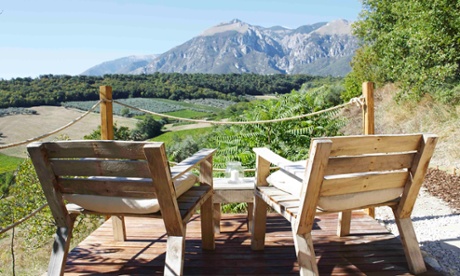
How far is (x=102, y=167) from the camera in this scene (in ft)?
6.84

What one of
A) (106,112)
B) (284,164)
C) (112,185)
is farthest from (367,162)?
(106,112)

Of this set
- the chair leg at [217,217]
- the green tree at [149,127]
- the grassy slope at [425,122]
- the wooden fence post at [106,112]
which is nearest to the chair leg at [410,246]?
the chair leg at [217,217]

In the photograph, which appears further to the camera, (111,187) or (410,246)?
(410,246)

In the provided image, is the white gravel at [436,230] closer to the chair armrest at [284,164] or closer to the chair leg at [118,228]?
the chair armrest at [284,164]

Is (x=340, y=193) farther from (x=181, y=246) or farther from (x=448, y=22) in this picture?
(x=448, y=22)

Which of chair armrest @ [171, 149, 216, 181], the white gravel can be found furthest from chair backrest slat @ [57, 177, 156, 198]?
the white gravel

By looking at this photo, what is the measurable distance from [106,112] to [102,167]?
59.7 inches

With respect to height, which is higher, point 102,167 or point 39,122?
point 102,167

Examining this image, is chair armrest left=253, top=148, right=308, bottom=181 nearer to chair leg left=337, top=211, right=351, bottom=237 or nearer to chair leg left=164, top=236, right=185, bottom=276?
chair leg left=337, top=211, right=351, bottom=237

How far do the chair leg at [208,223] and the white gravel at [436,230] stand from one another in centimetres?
A: 152

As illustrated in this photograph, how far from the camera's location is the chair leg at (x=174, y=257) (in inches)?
82.4

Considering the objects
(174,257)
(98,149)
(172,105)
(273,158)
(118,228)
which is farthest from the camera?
(172,105)

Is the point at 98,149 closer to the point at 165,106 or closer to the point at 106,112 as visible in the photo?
the point at 106,112

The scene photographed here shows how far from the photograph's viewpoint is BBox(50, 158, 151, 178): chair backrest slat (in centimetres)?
202
